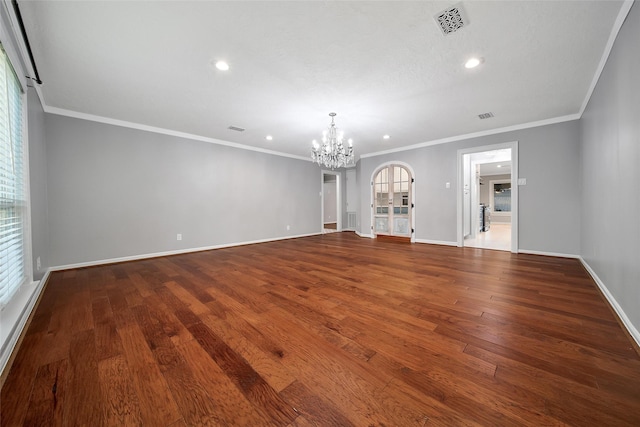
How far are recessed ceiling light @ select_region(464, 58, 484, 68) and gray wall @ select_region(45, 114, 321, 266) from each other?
16.0 feet

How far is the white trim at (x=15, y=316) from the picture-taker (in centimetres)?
145

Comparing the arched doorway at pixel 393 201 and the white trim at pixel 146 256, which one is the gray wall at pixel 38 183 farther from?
the arched doorway at pixel 393 201

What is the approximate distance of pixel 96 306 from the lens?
2.24 metres

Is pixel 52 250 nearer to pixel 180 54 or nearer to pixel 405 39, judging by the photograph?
pixel 180 54

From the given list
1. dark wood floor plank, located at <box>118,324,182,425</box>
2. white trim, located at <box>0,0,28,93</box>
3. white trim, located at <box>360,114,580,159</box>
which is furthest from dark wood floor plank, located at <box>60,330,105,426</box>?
white trim, located at <box>360,114,580,159</box>

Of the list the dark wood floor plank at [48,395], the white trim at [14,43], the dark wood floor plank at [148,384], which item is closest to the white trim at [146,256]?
the white trim at [14,43]

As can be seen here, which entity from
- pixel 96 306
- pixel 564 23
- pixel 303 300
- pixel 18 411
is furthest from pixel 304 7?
pixel 96 306

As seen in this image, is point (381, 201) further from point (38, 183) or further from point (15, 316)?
point (38, 183)

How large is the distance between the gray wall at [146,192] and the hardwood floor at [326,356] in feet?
4.47

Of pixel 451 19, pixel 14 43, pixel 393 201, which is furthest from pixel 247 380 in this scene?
pixel 393 201

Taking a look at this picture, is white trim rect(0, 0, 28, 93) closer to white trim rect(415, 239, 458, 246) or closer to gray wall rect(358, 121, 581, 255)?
gray wall rect(358, 121, 581, 255)

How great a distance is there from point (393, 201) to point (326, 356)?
5.57 meters

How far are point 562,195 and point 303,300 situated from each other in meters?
5.14

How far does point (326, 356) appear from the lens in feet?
4.75
